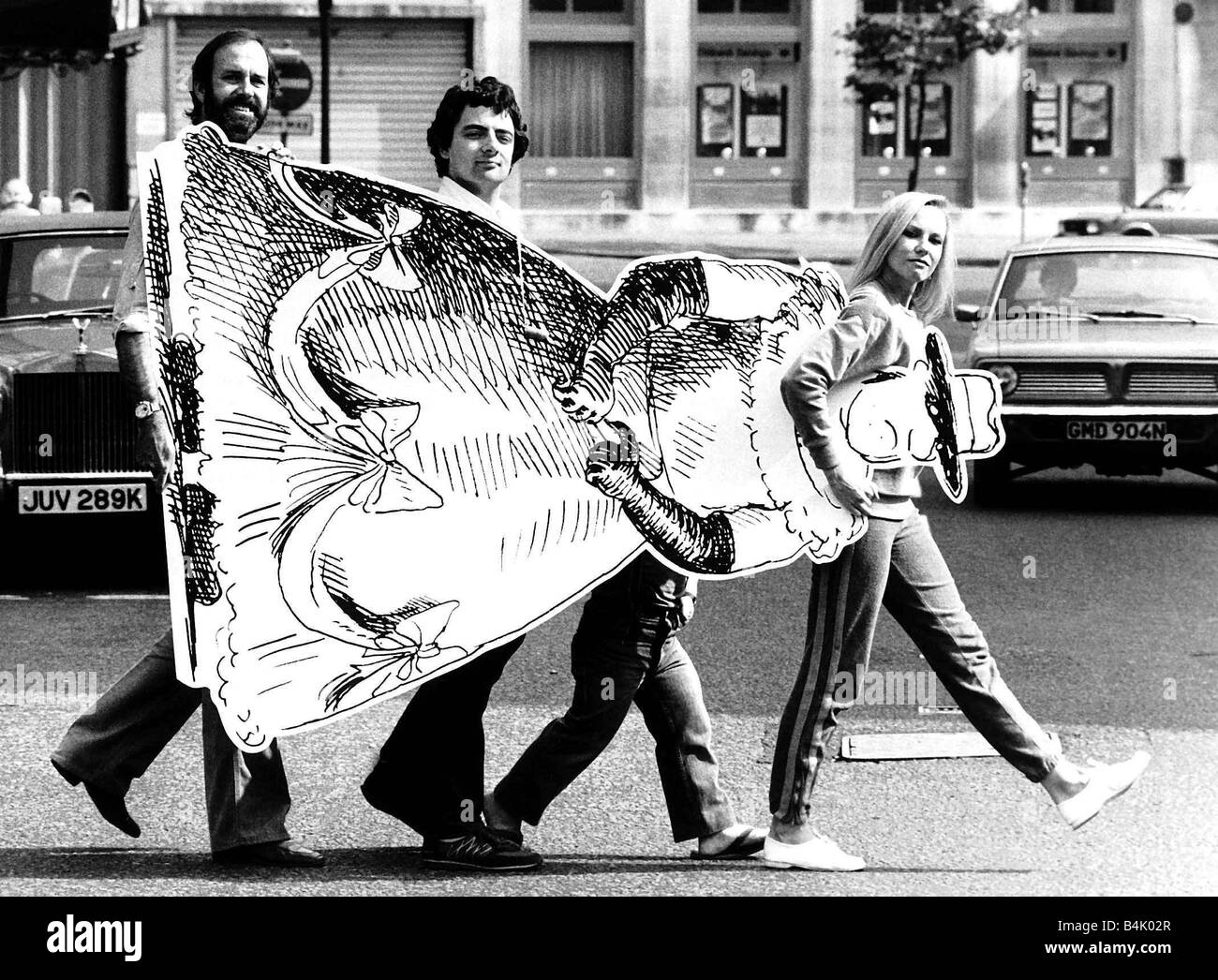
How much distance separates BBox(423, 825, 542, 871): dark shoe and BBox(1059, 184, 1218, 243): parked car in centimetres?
2267

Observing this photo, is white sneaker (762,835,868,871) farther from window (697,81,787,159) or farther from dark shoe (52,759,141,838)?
window (697,81,787,159)

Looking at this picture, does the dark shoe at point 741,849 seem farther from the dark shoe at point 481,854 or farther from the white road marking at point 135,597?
the white road marking at point 135,597

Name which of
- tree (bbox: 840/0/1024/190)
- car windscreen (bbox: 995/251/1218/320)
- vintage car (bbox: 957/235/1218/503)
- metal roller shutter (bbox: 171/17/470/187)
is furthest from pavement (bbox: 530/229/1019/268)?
vintage car (bbox: 957/235/1218/503)

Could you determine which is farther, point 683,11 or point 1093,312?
point 683,11

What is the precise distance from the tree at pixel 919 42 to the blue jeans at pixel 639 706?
30166 millimetres

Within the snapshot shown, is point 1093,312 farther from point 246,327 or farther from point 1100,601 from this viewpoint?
point 246,327

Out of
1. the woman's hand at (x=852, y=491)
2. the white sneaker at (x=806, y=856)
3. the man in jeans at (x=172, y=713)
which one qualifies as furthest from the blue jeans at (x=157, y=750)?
the woman's hand at (x=852, y=491)

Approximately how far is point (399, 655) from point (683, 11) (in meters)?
34.6

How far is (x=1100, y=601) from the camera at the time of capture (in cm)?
1030

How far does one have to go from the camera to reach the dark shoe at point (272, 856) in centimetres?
564

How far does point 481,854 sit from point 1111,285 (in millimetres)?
9566

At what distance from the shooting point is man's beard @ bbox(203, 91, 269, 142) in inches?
217

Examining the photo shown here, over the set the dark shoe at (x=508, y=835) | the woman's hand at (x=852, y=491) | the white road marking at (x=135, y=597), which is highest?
the woman's hand at (x=852, y=491)

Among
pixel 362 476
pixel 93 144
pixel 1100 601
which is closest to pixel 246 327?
pixel 362 476
